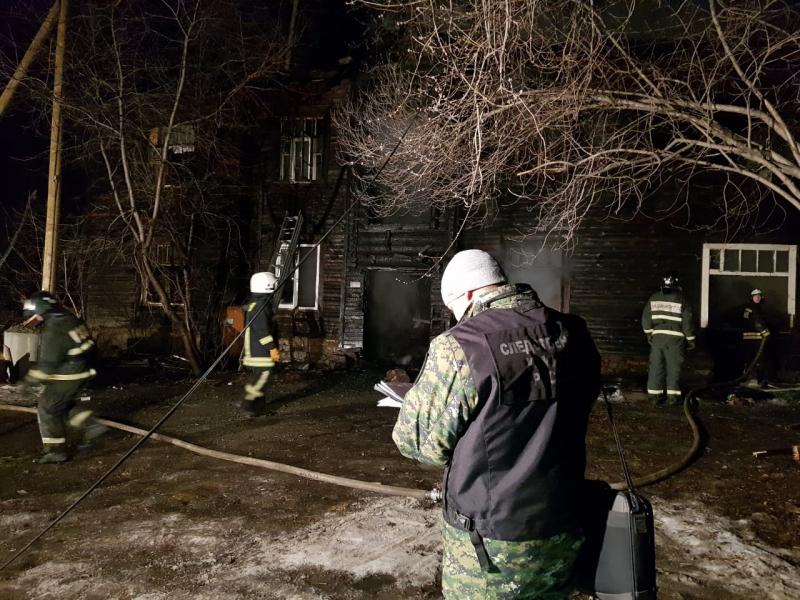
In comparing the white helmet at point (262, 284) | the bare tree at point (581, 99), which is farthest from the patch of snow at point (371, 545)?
the white helmet at point (262, 284)

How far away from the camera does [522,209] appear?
12.5 m

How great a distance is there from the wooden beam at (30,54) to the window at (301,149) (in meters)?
5.75

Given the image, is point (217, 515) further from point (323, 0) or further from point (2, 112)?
point (323, 0)

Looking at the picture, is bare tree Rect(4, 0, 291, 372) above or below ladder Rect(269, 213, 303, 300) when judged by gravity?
above

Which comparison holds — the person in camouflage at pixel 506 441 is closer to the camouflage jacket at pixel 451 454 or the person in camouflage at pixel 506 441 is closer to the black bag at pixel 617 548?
the camouflage jacket at pixel 451 454

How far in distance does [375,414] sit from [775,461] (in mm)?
5301

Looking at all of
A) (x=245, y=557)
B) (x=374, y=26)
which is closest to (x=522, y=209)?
(x=374, y=26)

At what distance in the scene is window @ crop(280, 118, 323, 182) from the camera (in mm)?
14070

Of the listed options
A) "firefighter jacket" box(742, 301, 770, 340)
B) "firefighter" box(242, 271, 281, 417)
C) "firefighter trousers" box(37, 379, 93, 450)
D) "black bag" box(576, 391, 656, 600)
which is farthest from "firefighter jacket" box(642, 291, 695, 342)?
"firefighter trousers" box(37, 379, 93, 450)

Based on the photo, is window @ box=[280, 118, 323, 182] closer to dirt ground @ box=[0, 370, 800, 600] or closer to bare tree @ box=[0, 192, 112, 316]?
bare tree @ box=[0, 192, 112, 316]

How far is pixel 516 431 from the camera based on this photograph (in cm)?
184

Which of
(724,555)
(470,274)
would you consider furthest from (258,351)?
(470,274)

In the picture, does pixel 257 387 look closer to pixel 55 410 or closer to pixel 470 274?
pixel 55 410

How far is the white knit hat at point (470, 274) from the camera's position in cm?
212
